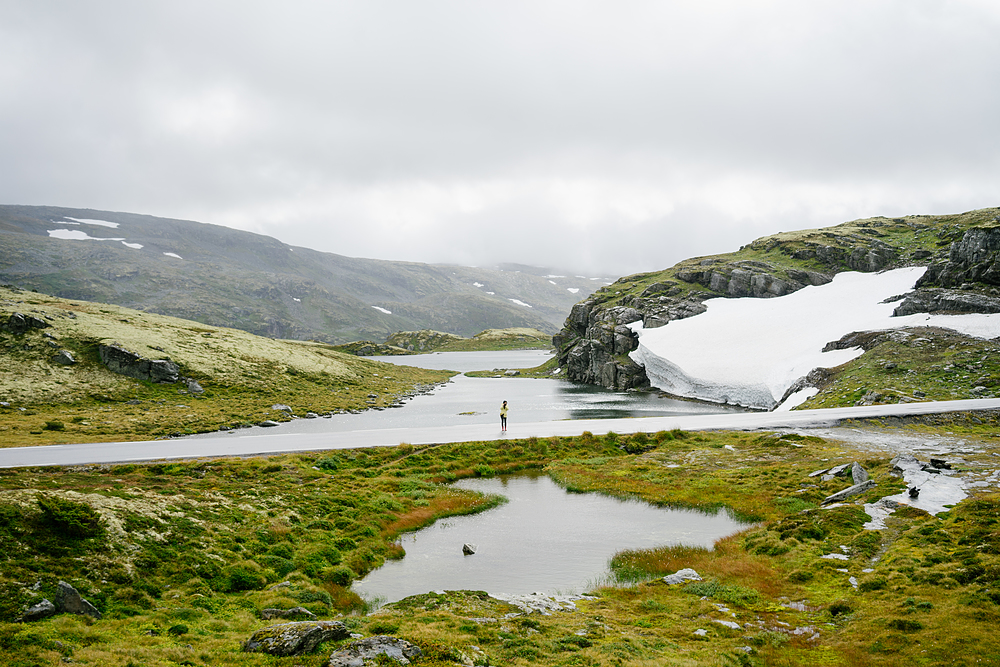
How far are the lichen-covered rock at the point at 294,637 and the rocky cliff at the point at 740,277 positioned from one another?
301 ft

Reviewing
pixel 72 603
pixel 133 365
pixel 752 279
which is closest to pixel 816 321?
pixel 752 279

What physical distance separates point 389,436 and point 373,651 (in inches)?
1286

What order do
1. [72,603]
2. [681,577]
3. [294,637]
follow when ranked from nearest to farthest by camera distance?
[294,637] < [72,603] < [681,577]

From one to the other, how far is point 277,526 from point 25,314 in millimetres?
69845

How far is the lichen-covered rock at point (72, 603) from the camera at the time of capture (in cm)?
1323

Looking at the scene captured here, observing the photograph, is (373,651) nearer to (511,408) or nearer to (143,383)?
(511,408)

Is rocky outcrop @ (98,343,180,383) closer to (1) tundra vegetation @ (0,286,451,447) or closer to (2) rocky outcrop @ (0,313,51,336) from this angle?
(1) tundra vegetation @ (0,286,451,447)

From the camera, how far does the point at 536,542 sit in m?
23.8

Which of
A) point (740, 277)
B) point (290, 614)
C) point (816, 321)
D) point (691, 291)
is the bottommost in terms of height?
point (290, 614)

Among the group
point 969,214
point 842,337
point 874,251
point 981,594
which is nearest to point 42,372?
point 981,594

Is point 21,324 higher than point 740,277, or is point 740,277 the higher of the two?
point 740,277

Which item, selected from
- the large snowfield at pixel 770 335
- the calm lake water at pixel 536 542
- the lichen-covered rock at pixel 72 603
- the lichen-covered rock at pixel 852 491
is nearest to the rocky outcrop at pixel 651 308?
the large snowfield at pixel 770 335

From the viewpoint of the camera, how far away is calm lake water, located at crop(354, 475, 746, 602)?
19.5m

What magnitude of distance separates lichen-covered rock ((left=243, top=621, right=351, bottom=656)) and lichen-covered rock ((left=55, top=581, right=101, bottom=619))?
17.0 ft
